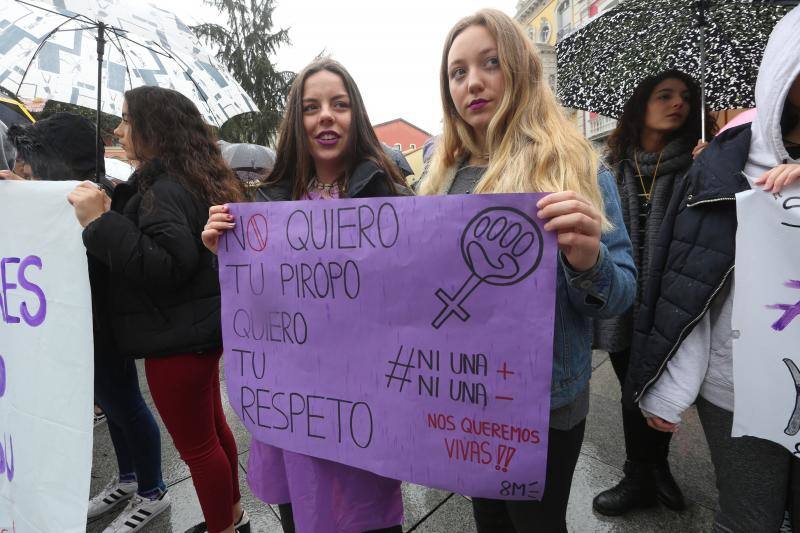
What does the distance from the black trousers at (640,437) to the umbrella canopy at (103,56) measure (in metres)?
2.38

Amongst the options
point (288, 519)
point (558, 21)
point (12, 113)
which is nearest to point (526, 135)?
point (288, 519)

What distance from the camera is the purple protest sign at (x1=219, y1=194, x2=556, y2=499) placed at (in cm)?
94

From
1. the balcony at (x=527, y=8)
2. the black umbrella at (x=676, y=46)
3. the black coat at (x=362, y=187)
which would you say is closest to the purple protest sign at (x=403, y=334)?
the black coat at (x=362, y=187)

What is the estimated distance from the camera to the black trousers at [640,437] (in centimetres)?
A: 198

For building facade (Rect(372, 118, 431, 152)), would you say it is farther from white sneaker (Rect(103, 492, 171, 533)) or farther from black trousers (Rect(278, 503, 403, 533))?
black trousers (Rect(278, 503, 403, 533))

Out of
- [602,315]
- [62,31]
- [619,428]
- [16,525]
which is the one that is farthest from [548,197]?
[619,428]

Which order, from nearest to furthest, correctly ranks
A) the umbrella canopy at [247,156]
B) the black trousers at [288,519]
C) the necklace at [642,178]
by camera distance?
the black trousers at [288,519], the necklace at [642,178], the umbrella canopy at [247,156]

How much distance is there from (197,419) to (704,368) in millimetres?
1856

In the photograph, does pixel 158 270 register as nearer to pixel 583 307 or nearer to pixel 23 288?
pixel 23 288

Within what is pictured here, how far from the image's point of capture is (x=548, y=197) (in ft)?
2.86

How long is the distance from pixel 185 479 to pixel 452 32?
9.23ft

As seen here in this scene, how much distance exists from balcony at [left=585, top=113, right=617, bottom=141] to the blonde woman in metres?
15.0

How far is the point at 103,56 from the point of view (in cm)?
183

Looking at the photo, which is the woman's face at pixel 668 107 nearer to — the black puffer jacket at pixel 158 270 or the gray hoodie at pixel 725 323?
the gray hoodie at pixel 725 323
